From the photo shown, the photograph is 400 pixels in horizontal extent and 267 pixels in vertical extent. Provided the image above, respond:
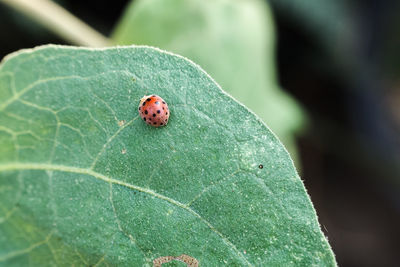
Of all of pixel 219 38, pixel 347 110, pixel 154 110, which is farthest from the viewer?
pixel 347 110

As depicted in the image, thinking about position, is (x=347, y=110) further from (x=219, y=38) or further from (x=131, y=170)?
(x=131, y=170)

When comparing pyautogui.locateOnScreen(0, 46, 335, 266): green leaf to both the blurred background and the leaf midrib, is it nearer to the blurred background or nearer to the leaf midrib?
the leaf midrib

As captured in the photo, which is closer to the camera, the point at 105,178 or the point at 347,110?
the point at 105,178

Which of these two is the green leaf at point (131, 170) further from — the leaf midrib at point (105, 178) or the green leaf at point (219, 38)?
the green leaf at point (219, 38)

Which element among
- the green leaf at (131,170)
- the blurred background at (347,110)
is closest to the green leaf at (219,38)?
the green leaf at (131,170)

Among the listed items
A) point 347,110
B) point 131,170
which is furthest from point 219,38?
point 347,110

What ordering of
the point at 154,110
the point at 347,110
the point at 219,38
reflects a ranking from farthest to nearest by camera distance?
the point at 347,110
the point at 219,38
the point at 154,110

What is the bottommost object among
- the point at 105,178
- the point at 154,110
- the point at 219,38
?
the point at 105,178

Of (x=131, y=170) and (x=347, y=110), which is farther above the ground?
(x=347, y=110)
